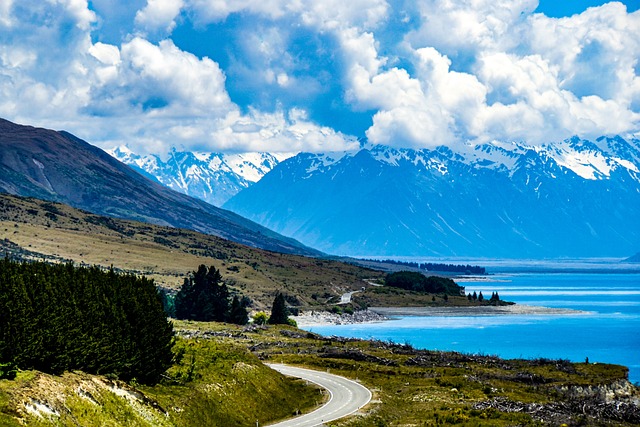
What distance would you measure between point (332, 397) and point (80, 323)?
2484cm

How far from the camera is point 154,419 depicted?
48.9 meters

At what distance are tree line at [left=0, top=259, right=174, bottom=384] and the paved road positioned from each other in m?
10.3

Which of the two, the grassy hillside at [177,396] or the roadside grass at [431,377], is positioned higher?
the roadside grass at [431,377]

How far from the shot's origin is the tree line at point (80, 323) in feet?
148

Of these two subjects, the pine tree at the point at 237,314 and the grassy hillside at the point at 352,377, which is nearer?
the grassy hillside at the point at 352,377

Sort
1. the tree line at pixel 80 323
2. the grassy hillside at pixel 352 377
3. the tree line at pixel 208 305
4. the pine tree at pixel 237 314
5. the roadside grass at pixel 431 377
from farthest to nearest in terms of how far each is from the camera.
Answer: the tree line at pixel 208 305
the pine tree at pixel 237 314
the roadside grass at pixel 431 377
the tree line at pixel 80 323
the grassy hillside at pixel 352 377

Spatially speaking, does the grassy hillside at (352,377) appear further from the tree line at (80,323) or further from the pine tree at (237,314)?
the pine tree at (237,314)

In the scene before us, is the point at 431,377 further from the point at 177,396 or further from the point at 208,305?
the point at 208,305

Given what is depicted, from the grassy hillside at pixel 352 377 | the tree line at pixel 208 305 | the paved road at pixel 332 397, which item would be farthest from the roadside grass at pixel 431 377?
the tree line at pixel 208 305

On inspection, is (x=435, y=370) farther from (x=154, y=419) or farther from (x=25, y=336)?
(x=25, y=336)

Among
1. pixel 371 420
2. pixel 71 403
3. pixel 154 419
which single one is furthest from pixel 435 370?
pixel 71 403

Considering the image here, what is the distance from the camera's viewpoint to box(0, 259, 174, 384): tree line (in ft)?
148

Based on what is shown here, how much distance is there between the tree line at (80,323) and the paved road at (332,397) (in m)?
10.3

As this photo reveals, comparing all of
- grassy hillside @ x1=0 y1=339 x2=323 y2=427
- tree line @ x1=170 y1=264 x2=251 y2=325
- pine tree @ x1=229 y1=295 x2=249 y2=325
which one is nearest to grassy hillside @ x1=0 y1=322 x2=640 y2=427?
grassy hillside @ x1=0 y1=339 x2=323 y2=427
